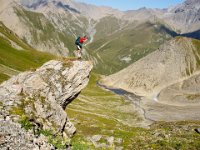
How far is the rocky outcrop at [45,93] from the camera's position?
29.5 m

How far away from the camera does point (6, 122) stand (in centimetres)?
2380

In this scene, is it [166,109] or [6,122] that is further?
[166,109]

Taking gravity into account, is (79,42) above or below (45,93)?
above

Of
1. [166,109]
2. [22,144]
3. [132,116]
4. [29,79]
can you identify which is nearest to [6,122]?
[22,144]

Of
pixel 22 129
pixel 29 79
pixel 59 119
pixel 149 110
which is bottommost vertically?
pixel 149 110

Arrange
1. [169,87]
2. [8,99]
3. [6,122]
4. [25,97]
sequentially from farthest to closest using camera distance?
[169,87] < [25,97] < [8,99] < [6,122]

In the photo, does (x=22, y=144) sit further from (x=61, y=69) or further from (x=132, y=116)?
(x=132, y=116)

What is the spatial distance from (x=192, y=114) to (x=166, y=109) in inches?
594

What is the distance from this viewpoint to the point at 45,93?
117 ft

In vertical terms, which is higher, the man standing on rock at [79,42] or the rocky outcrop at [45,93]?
the man standing on rock at [79,42]

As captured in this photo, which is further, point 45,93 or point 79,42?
point 79,42

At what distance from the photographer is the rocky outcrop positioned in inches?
1163

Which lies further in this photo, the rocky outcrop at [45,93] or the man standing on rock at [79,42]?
the man standing on rock at [79,42]

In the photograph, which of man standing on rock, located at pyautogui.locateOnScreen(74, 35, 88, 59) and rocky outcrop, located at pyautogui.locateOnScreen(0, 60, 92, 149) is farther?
man standing on rock, located at pyautogui.locateOnScreen(74, 35, 88, 59)
